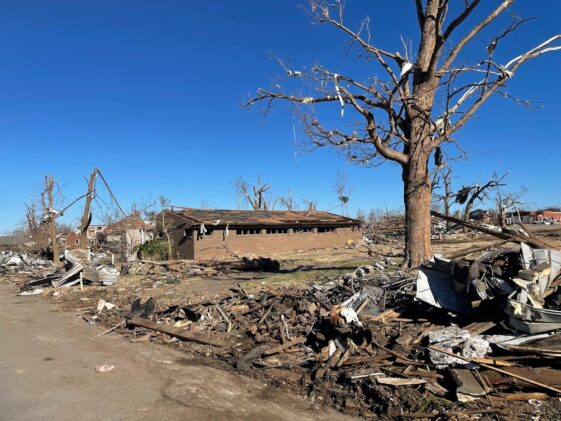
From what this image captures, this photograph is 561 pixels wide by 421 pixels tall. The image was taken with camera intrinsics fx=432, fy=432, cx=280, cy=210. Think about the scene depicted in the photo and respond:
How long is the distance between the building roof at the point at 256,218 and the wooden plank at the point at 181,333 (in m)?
19.3

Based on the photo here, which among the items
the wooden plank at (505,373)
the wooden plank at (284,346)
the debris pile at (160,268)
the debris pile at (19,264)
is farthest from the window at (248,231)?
the wooden plank at (505,373)

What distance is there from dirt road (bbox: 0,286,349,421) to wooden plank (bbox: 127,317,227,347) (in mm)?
557

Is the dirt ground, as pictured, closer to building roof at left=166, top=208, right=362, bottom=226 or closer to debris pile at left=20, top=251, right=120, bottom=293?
debris pile at left=20, top=251, right=120, bottom=293

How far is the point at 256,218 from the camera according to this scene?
34.4 m

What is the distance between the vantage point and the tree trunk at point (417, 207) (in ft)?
39.4

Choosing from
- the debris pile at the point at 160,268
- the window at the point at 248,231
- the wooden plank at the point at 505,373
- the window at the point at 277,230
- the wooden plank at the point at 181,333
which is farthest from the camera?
the window at the point at 277,230

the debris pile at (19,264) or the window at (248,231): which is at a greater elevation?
the window at (248,231)

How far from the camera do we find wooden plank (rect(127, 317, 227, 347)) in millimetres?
8367

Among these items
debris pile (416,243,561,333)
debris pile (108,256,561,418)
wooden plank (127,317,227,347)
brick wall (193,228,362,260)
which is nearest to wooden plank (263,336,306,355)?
debris pile (108,256,561,418)

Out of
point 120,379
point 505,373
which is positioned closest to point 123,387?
point 120,379

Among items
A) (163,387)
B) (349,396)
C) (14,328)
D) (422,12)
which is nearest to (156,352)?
(163,387)

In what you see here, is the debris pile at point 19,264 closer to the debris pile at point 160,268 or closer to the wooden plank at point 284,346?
the debris pile at point 160,268

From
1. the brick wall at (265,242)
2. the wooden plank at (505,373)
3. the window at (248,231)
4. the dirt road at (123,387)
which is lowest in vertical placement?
the dirt road at (123,387)

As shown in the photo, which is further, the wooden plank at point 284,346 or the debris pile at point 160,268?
the debris pile at point 160,268
